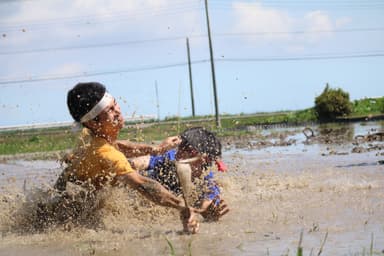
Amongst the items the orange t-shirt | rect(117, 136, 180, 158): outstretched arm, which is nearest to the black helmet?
rect(117, 136, 180, 158): outstretched arm

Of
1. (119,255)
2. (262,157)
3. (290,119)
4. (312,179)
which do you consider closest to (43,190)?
(119,255)

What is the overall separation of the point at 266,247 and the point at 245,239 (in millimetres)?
477

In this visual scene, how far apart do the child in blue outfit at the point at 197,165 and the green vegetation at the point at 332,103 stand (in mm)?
25782

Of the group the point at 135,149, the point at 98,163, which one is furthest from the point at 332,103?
the point at 98,163

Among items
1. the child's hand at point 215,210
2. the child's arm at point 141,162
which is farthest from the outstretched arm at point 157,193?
the child's arm at point 141,162

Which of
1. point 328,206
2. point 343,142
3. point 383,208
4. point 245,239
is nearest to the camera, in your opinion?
point 245,239

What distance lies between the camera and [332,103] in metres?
32.8

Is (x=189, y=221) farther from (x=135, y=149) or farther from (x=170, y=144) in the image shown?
(x=135, y=149)

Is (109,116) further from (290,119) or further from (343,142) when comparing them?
(290,119)

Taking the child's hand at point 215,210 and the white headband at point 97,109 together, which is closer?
the white headband at point 97,109

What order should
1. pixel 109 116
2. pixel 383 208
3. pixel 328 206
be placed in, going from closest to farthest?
1. pixel 109 116
2. pixel 383 208
3. pixel 328 206

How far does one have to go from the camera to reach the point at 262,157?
16.1 metres

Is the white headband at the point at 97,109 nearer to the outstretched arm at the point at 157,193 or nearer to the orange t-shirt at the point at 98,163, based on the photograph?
the orange t-shirt at the point at 98,163

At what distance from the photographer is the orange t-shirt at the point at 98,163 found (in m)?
6.41
